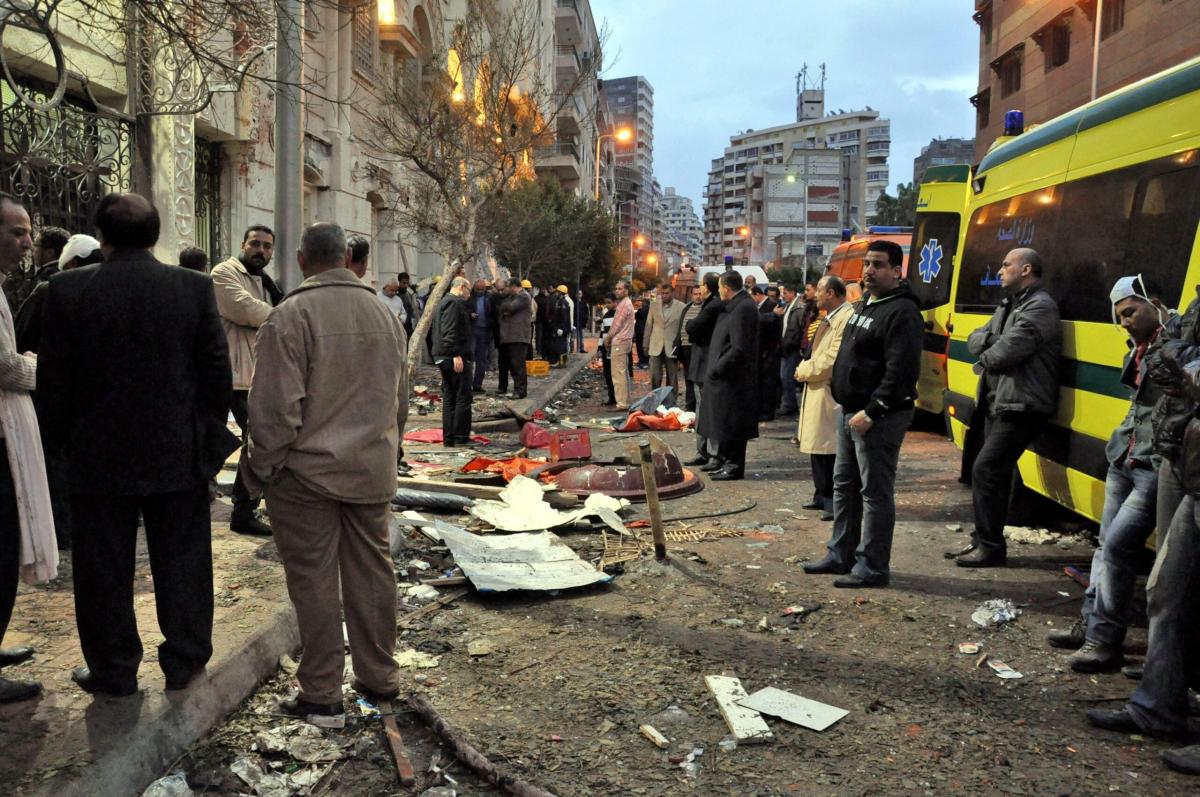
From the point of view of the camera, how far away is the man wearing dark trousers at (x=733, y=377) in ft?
29.9

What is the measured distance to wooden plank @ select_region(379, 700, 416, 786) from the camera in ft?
11.5

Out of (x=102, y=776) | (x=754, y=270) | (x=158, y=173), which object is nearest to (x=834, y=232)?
(x=754, y=270)

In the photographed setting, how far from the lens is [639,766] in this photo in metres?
3.62

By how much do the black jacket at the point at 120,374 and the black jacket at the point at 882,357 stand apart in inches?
144

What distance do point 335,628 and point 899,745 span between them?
225 centimetres

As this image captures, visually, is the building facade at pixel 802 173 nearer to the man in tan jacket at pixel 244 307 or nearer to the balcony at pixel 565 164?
the balcony at pixel 565 164

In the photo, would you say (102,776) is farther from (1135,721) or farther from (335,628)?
(1135,721)

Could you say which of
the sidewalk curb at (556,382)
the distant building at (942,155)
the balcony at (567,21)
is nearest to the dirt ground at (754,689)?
the sidewalk curb at (556,382)

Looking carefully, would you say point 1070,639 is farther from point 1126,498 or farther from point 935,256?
point 935,256

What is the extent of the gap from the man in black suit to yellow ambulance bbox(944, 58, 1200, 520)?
448cm

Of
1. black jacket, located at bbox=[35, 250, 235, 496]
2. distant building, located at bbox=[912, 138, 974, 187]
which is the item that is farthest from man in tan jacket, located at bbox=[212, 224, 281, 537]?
distant building, located at bbox=[912, 138, 974, 187]

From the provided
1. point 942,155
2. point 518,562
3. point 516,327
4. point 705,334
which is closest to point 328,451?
point 518,562

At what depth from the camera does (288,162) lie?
7715 mm

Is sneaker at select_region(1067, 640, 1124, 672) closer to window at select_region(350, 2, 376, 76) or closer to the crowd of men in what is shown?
the crowd of men
